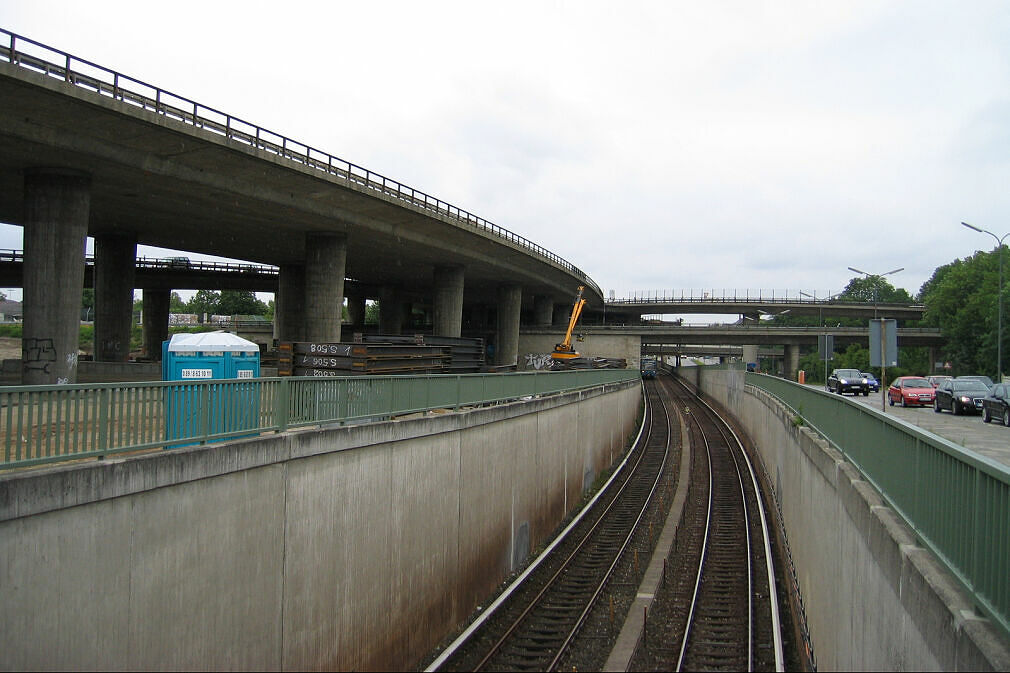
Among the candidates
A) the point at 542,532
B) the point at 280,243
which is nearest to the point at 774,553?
the point at 542,532

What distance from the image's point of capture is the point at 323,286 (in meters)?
35.6

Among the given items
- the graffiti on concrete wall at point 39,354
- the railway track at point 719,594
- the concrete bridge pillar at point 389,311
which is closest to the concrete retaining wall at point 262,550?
the railway track at point 719,594

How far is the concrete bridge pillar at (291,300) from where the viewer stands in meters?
50.2

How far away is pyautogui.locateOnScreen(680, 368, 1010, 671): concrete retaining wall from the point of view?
412 cm

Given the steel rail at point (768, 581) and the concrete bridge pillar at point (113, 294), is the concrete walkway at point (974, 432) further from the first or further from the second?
the concrete bridge pillar at point (113, 294)

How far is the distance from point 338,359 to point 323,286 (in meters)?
16.0

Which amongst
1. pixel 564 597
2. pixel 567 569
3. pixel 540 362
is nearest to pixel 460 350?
pixel 540 362

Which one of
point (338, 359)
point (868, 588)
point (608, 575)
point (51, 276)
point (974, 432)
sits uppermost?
point (51, 276)

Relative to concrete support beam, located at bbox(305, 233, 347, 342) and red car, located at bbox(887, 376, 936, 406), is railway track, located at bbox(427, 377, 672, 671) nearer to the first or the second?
red car, located at bbox(887, 376, 936, 406)

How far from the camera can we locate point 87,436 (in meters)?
6.62

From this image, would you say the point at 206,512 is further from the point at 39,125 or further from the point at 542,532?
the point at 39,125

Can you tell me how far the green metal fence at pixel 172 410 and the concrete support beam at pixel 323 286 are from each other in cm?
2362

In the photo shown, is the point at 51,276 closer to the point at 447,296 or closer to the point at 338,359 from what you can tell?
the point at 338,359

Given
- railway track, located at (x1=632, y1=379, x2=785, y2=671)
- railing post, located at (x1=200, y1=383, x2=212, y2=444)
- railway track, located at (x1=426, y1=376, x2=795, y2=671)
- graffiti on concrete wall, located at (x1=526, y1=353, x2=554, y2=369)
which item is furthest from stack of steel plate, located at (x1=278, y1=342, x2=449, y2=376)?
graffiti on concrete wall, located at (x1=526, y1=353, x2=554, y2=369)
